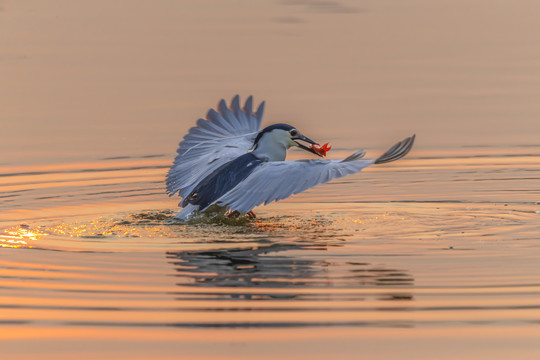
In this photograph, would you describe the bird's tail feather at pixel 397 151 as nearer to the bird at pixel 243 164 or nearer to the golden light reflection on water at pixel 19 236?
the bird at pixel 243 164

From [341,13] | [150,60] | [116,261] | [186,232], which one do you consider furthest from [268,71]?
[116,261]

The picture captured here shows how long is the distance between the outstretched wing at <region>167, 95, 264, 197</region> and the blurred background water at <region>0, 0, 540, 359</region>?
0.39 meters

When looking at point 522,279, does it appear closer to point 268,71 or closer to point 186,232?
point 186,232

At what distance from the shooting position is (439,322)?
301 inches

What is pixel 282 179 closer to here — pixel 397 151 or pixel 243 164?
pixel 243 164

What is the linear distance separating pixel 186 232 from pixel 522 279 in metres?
2.94

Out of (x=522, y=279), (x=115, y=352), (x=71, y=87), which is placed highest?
(x=71, y=87)

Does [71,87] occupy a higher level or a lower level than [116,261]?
higher

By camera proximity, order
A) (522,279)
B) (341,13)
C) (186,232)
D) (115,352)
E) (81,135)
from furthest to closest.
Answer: (341,13) → (81,135) → (186,232) → (522,279) → (115,352)

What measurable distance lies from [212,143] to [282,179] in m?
2.06

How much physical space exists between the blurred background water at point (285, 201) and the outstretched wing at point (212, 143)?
388 mm

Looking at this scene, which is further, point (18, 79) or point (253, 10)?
point (253, 10)

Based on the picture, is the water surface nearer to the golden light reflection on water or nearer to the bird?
the golden light reflection on water

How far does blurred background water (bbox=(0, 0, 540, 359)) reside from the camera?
25.2 feet
